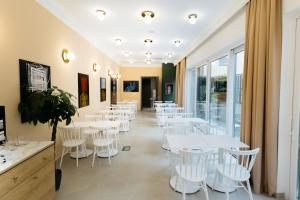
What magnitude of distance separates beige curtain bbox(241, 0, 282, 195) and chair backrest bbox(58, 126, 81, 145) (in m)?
3.16

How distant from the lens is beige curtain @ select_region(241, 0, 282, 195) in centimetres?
256

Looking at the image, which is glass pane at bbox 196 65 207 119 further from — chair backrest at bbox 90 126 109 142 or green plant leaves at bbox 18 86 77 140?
green plant leaves at bbox 18 86 77 140

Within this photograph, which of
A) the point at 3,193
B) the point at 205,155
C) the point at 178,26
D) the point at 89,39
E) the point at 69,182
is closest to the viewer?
the point at 3,193

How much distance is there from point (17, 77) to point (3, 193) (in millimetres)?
1715

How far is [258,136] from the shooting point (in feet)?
9.04

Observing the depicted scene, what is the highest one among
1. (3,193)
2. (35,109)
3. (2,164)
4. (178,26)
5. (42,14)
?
(178,26)

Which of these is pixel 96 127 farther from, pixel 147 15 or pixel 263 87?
pixel 263 87

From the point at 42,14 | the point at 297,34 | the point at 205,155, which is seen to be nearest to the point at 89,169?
the point at 205,155

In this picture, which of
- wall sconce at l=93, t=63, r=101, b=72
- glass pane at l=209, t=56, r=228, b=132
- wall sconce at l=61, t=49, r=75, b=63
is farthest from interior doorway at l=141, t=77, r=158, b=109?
wall sconce at l=61, t=49, r=75, b=63

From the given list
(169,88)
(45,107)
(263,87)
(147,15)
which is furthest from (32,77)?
(169,88)

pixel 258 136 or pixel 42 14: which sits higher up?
pixel 42 14

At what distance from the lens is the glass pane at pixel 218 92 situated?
493 centimetres

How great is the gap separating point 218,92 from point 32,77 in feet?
14.4

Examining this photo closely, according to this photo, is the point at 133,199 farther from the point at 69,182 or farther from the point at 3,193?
the point at 3,193
